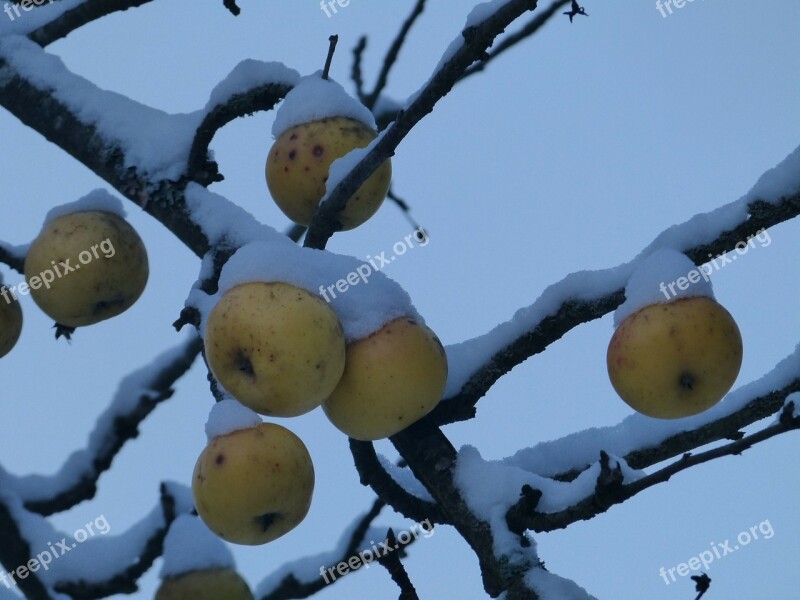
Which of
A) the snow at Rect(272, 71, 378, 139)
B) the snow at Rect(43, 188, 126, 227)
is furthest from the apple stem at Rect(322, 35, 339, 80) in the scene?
the snow at Rect(43, 188, 126, 227)

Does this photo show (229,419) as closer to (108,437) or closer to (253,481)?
(253,481)

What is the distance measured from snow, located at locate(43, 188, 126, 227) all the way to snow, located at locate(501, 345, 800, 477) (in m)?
1.60

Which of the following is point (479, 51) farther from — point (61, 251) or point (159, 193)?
point (61, 251)

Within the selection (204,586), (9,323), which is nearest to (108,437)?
(9,323)

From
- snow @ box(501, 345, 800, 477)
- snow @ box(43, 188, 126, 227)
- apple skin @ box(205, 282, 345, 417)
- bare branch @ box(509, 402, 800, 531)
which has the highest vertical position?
snow @ box(43, 188, 126, 227)

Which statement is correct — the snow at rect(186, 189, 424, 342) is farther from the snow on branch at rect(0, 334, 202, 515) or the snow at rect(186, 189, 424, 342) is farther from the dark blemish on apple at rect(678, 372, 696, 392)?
the snow on branch at rect(0, 334, 202, 515)

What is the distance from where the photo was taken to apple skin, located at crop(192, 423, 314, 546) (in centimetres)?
242

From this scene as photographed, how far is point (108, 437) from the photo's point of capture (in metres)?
4.09

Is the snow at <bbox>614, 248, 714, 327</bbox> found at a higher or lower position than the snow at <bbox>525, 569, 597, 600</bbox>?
higher

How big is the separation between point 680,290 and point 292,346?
972mm

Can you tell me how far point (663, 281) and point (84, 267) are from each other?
1817 millimetres

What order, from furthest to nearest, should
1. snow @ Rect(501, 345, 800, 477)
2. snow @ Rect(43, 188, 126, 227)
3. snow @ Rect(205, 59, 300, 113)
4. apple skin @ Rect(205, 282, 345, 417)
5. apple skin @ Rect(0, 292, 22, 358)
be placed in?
apple skin @ Rect(0, 292, 22, 358) → snow @ Rect(43, 188, 126, 227) → snow @ Rect(205, 59, 300, 113) → snow @ Rect(501, 345, 800, 477) → apple skin @ Rect(205, 282, 345, 417)

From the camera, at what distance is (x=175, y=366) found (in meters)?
4.33

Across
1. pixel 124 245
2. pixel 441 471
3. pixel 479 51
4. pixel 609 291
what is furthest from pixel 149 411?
pixel 479 51
